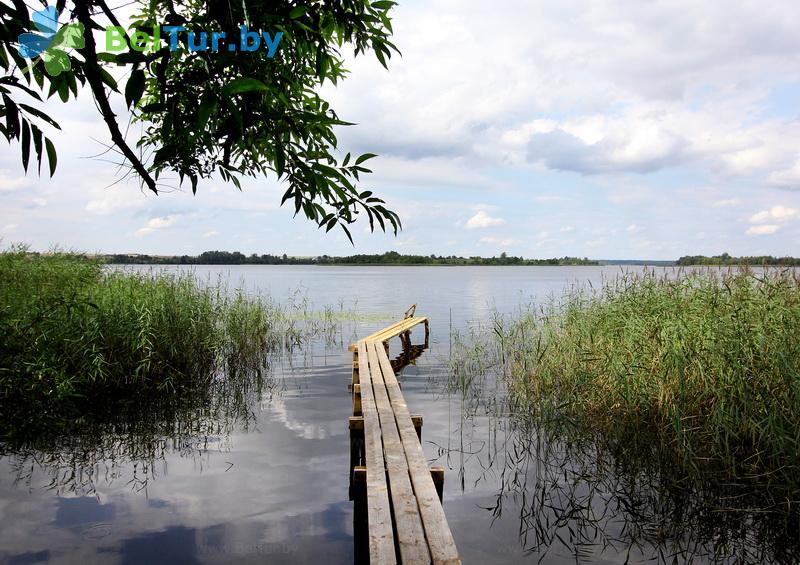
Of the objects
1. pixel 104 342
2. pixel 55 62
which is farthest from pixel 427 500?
pixel 104 342

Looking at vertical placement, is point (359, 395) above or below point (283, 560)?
above

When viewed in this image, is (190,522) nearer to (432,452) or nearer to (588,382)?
(432,452)

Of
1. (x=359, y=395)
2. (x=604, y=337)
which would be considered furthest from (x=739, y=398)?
(x=359, y=395)

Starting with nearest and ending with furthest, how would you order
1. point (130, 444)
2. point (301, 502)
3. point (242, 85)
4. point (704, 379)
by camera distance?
point (242, 85), point (704, 379), point (301, 502), point (130, 444)

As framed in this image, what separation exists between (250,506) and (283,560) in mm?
1136

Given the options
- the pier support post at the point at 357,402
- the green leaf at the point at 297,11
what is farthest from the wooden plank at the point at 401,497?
the green leaf at the point at 297,11

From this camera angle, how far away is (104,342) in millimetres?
8555

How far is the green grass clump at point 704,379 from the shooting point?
5.31 m

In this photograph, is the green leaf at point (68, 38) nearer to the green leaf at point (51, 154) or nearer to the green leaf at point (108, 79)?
the green leaf at point (108, 79)

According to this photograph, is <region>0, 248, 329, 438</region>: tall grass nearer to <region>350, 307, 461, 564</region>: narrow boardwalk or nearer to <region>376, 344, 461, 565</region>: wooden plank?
<region>350, 307, 461, 564</region>: narrow boardwalk

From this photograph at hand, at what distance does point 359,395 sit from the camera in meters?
7.47

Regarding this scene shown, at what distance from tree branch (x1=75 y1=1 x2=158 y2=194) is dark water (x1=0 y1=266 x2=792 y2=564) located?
384 cm

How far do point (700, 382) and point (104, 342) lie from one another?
830 cm

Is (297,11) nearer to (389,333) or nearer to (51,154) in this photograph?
(51,154)
